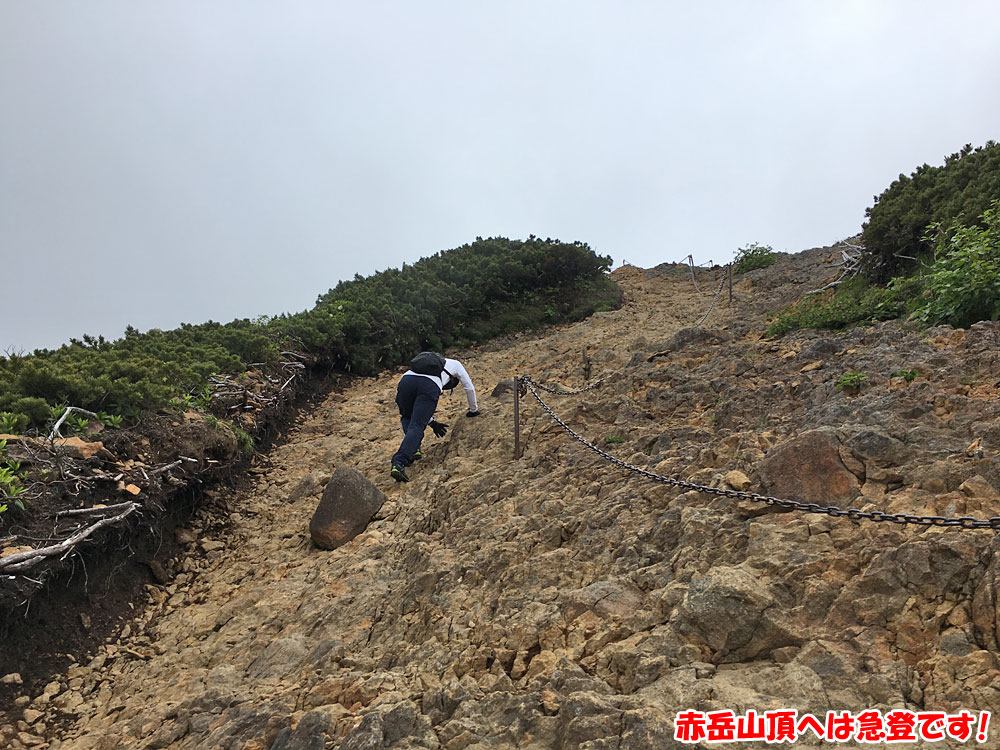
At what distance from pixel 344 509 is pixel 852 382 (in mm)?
4860

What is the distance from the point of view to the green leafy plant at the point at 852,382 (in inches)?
186

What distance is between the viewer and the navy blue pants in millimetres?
6945

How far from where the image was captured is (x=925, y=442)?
3.65 m

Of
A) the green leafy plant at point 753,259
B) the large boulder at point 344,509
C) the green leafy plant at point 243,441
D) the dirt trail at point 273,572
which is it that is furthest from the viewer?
the green leafy plant at point 753,259

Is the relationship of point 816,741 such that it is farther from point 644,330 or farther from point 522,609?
point 644,330

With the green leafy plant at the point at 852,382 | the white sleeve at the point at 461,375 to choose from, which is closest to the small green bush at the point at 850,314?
the green leafy plant at the point at 852,382

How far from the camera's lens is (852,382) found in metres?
4.76

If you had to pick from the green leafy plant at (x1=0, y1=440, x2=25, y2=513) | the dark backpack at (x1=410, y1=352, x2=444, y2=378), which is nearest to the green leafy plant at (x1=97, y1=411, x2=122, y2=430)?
the green leafy plant at (x1=0, y1=440, x2=25, y2=513)

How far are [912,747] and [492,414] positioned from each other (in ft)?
19.1

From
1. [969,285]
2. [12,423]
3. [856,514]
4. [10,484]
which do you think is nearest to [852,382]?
[969,285]

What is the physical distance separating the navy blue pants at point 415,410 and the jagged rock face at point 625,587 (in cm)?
33

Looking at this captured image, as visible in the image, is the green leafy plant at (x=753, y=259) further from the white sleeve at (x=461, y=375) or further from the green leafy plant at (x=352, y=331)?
the white sleeve at (x=461, y=375)

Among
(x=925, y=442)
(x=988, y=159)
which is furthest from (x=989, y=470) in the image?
(x=988, y=159)

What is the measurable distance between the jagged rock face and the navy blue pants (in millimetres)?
325
